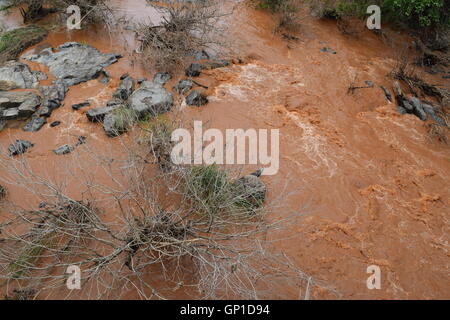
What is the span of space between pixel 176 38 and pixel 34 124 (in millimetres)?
3060

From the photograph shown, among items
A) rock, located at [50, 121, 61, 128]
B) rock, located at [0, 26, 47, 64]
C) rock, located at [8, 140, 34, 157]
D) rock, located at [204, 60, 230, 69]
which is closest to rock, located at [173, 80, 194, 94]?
rock, located at [204, 60, 230, 69]

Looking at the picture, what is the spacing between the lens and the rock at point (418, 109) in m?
5.70

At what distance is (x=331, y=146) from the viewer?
194 inches

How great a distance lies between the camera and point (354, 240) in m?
3.71

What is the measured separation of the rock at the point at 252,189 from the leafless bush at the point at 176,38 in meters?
3.22

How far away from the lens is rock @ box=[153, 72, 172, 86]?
19.3ft

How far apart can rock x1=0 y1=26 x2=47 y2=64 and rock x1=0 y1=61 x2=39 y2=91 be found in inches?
14.2

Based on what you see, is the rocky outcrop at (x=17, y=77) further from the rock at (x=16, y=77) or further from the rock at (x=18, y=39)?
the rock at (x=18, y=39)

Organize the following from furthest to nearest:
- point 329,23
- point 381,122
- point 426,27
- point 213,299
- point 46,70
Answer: point 329,23, point 426,27, point 46,70, point 381,122, point 213,299

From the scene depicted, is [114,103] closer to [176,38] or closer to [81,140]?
[81,140]

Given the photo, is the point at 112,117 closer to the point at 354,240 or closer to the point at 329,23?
the point at 354,240

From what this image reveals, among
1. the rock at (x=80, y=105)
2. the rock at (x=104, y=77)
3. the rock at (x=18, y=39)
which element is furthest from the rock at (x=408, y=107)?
the rock at (x=18, y=39)

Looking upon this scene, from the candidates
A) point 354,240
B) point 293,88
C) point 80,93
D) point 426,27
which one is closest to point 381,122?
point 293,88
